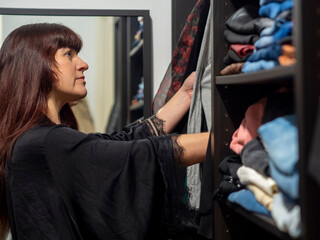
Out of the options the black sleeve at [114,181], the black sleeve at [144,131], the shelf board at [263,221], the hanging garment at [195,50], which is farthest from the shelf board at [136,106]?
the shelf board at [263,221]

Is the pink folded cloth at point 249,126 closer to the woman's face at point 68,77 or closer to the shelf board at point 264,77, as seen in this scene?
the shelf board at point 264,77

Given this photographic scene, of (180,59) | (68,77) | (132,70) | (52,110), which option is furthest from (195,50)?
(132,70)

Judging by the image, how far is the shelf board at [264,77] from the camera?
78cm

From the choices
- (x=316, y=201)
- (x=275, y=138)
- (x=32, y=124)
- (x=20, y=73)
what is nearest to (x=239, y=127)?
(x=275, y=138)

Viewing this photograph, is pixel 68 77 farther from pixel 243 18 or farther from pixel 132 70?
pixel 243 18

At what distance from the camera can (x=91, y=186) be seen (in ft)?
4.68

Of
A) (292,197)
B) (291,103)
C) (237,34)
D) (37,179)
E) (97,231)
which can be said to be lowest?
(97,231)

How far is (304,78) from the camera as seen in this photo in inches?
28.0

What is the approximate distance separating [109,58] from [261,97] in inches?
44.4

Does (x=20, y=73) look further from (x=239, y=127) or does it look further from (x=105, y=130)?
(x=239, y=127)

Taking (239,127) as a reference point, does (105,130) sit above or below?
below

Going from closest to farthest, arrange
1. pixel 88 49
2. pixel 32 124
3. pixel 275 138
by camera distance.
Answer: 1. pixel 275 138
2. pixel 32 124
3. pixel 88 49

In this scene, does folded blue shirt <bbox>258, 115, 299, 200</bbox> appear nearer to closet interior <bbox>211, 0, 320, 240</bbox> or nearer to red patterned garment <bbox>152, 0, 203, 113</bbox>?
closet interior <bbox>211, 0, 320, 240</bbox>

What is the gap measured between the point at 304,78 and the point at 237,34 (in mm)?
481
